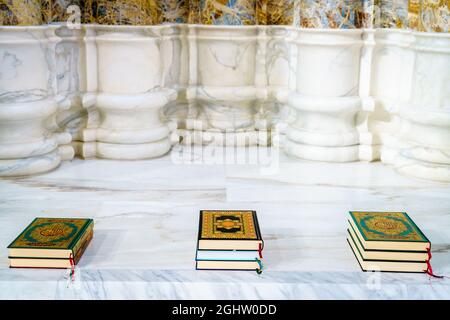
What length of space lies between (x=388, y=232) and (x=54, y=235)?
5.47ft

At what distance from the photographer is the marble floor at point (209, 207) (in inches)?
114

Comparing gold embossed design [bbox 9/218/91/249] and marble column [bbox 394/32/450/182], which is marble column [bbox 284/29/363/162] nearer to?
marble column [bbox 394/32/450/182]

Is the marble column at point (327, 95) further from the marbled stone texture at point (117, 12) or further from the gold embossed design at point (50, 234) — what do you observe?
the gold embossed design at point (50, 234)

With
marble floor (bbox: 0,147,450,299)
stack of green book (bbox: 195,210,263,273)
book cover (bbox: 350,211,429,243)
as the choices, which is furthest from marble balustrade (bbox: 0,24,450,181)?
stack of green book (bbox: 195,210,263,273)

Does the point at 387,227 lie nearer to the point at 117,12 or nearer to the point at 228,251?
the point at 228,251

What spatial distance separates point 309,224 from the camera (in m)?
3.73

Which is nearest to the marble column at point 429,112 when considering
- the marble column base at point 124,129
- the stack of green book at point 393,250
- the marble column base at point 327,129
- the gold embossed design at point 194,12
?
the marble column base at point 327,129

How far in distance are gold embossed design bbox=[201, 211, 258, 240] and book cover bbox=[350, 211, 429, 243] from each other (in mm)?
558

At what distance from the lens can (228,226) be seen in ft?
10.4

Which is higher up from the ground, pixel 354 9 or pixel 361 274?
pixel 354 9
